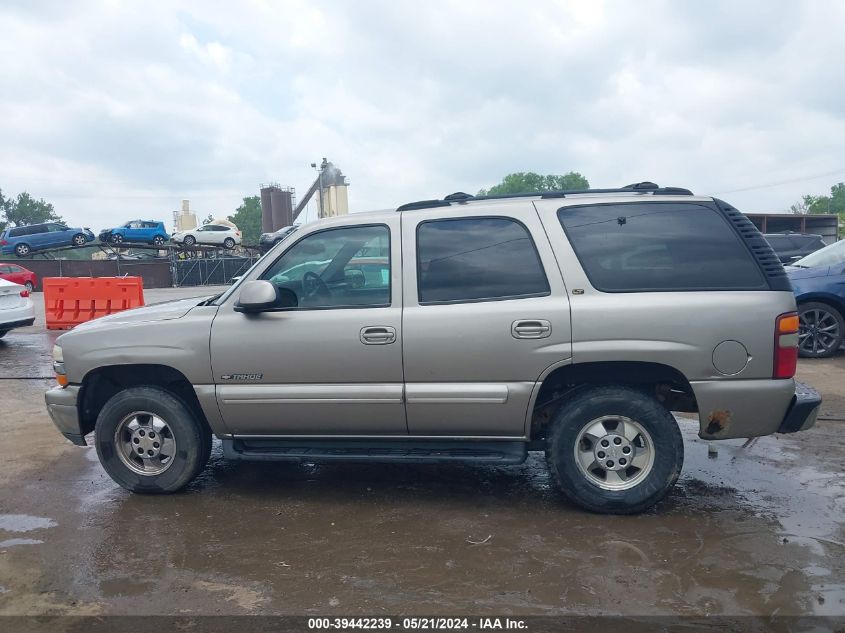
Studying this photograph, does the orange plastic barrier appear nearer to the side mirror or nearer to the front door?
the front door

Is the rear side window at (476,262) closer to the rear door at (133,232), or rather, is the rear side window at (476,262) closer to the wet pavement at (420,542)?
the wet pavement at (420,542)

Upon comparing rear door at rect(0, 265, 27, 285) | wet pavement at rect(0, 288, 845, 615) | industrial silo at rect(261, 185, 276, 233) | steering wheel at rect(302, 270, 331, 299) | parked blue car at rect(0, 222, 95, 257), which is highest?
industrial silo at rect(261, 185, 276, 233)

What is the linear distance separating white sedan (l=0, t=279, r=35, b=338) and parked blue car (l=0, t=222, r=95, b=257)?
24.2 m

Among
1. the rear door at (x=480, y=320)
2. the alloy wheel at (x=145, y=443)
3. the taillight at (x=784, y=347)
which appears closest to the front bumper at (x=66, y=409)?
the alloy wheel at (x=145, y=443)

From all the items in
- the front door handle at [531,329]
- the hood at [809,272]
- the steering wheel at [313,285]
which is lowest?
the front door handle at [531,329]

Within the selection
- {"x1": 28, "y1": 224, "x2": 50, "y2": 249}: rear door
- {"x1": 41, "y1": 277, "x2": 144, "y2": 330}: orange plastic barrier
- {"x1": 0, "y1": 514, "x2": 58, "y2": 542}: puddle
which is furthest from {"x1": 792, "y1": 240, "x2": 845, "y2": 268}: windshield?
{"x1": 28, "y1": 224, "x2": 50, "y2": 249}: rear door

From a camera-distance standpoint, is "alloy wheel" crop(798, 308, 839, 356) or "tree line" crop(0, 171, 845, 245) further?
"tree line" crop(0, 171, 845, 245)

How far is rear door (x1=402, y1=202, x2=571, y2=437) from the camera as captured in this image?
420 cm

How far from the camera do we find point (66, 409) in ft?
15.9

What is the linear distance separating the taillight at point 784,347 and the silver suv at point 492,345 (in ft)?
0.04

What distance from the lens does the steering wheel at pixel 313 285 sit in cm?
457

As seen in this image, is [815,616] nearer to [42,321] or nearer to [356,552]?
[356,552]

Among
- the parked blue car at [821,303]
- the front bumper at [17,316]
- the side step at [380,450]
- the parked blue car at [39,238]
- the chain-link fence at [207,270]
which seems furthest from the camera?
the chain-link fence at [207,270]

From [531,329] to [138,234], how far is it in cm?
3535
